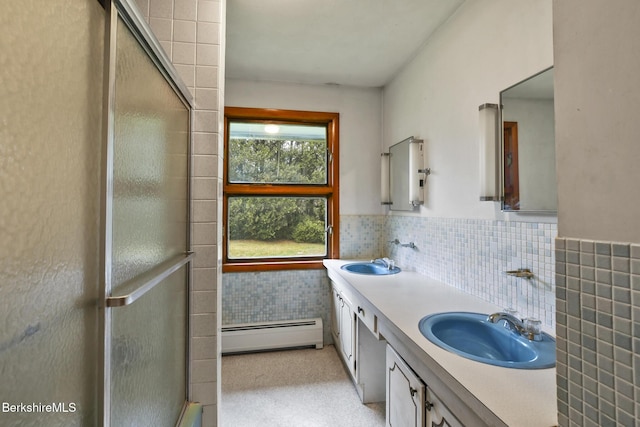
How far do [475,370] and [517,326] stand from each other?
37 cm

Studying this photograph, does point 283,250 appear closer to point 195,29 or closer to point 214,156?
point 214,156

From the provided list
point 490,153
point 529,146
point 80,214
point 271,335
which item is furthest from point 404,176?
point 80,214

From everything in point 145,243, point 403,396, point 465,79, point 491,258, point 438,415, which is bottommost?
point 403,396

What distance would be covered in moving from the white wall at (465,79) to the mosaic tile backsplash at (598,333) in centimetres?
98

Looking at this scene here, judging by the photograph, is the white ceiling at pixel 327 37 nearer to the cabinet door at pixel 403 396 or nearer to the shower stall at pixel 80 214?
the shower stall at pixel 80 214

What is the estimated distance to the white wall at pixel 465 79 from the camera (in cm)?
127

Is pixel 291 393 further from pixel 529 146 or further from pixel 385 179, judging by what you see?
pixel 529 146

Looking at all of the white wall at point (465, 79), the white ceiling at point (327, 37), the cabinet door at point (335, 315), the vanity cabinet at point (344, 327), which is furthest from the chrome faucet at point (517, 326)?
the white ceiling at point (327, 37)

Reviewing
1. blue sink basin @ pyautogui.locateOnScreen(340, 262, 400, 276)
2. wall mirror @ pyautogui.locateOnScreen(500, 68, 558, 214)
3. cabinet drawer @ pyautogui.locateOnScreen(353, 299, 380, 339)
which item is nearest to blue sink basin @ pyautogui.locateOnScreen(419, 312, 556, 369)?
cabinet drawer @ pyautogui.locateOnScreen(353, 299, 380, 339)

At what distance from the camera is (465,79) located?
1.67 meters

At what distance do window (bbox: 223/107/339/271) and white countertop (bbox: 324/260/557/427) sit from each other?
1.17 meters

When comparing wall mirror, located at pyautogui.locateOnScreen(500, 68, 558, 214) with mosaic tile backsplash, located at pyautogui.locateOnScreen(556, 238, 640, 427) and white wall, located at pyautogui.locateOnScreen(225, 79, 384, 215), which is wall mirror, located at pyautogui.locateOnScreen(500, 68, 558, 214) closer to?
mosaic tile backsplash, located at pyautogui.locateOnScreen(556, 238, 640, 427)

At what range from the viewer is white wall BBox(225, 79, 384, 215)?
9.11ft

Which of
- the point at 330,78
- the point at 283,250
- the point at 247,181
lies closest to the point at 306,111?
the point at 330,78
